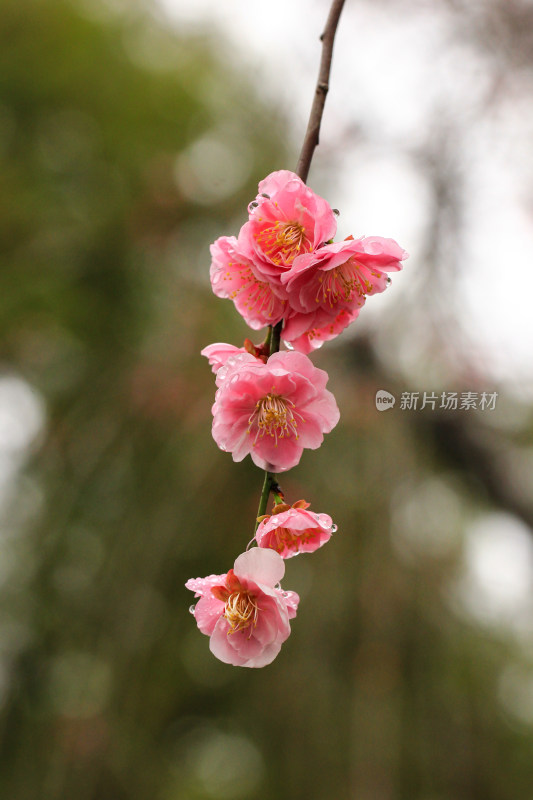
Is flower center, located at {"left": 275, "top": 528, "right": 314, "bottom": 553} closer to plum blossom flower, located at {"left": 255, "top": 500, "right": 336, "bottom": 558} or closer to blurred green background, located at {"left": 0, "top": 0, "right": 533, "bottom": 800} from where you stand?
plum blossom flower, located at {"left": 255, "top": 500, "right": 336, "bottom": 558}

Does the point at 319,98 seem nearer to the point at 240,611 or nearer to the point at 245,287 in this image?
the point at 245,287

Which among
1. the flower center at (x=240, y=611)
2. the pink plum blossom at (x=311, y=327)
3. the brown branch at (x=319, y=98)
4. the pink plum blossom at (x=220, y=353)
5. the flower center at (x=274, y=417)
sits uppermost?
the brown branch at (x=319, y=98)

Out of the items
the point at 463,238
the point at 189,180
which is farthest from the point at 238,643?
the point at 189,180

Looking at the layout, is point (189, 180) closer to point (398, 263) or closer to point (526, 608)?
point (526, 608)

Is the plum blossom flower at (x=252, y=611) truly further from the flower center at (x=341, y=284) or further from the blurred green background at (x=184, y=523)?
the blurred green background at (x=184, y=523)

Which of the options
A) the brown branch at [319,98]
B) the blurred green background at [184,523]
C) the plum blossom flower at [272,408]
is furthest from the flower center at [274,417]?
the blurred green background at [184,523]

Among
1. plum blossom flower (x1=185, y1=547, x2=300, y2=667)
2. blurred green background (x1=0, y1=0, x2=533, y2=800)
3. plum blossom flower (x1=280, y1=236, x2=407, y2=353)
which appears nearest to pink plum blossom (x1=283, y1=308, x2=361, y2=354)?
plum blossom flower (x1=280, y1=236, x2=407, y2=353)
